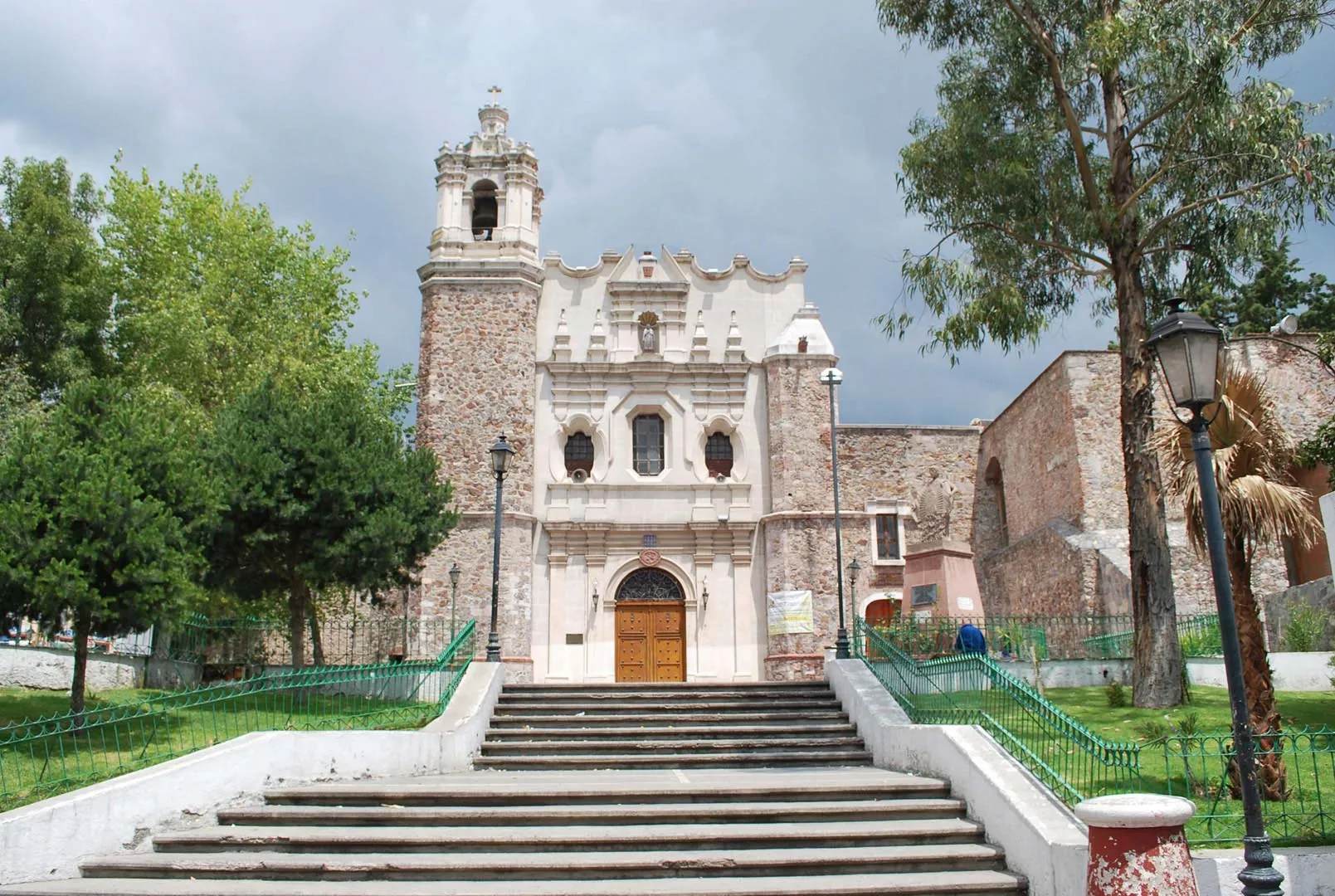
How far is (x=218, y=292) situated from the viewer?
23.2 m

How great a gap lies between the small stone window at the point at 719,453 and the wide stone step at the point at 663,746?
11.0m

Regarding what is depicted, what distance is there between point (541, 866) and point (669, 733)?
5.13m

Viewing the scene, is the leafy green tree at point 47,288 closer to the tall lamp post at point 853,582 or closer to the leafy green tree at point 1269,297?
the tall lamp post at point 853,582

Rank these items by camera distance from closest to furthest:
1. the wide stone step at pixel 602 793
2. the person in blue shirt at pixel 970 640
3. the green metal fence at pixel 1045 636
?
the wide stone step at pixel 602 793 → the person in blue shirt at pixel 970 640 → the green metal fence at pixel 1045 636

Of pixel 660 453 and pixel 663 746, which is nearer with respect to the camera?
pixel 663 746

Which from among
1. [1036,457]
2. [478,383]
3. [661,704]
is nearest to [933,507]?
[1036,457]

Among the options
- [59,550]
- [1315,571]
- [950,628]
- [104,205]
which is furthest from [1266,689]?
[104,205]

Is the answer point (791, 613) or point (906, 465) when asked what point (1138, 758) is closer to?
point (791, 613)

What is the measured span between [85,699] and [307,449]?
4.12 metres

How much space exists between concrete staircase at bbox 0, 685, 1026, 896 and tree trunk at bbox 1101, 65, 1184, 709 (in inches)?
152

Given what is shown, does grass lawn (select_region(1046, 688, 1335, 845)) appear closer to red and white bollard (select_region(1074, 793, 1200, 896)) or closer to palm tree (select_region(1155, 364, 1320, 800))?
palm tree (select_region(1155, 364, 1320, 800))

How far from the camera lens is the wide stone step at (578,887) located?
695 centimetres

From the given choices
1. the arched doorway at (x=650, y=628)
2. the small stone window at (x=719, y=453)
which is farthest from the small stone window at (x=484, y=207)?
the arched doorway at (x=650, y=628)

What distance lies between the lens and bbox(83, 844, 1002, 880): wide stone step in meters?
7.45
